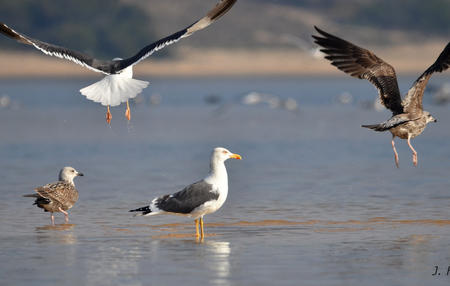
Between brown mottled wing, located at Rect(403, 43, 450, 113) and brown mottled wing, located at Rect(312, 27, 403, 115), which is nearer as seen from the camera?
brown mottled wing, located at Rect(403, 43, 450, 113)

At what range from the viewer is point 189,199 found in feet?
38.1

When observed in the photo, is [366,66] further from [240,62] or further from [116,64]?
[240,62]

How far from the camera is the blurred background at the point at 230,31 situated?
2990 inches

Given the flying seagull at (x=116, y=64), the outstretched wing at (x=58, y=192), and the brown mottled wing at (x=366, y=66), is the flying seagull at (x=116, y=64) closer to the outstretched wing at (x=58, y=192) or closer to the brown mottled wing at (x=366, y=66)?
the outstretched wing at (x=58, y=192)

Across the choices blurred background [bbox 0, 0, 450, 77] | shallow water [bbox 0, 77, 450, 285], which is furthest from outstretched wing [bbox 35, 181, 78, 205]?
blurred background [bbox 0, 0, 450, 77]

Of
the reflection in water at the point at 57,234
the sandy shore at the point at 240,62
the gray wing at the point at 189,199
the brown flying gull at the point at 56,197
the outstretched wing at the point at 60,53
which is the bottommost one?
the reflection in water at the point at 57,234

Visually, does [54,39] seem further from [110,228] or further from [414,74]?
[110,228]

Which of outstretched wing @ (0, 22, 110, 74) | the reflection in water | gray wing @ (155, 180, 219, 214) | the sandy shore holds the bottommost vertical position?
the reflection in water

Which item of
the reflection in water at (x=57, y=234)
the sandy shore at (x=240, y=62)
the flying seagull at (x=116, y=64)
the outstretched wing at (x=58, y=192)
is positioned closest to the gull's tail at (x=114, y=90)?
Answer: the flying seagull at (x=116, y=64)

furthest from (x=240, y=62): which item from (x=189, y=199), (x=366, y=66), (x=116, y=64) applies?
(x=189, y=199)

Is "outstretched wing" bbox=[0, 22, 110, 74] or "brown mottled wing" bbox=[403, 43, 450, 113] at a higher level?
"outstretched wing" bbox=[0, 22, 110, 74]

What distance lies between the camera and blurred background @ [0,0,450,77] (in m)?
75.9

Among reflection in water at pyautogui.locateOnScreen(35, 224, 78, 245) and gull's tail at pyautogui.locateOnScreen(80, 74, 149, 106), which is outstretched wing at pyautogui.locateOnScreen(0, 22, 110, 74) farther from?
reflection in water at pyautogui.locateOnScreen(35, 224, 78, 245)

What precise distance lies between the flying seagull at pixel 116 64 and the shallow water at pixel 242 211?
1582 mm
